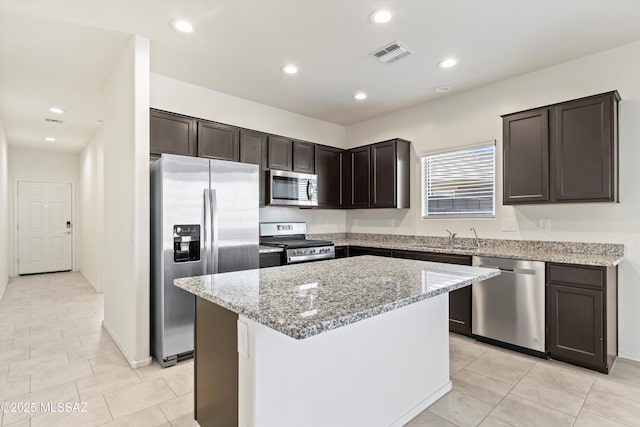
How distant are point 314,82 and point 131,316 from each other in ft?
9.59

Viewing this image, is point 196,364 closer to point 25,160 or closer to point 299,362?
point 299,362

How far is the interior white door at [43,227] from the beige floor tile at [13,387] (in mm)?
5955

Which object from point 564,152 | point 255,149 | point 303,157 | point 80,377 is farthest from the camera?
point 303,157

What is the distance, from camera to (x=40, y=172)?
7148mm

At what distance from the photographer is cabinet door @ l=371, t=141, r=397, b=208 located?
14.3 feet

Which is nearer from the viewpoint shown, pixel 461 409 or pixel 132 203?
pixel 461 409

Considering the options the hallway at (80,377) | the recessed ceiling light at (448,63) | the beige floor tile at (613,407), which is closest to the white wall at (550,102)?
the recessed ceiling light at (448,63)

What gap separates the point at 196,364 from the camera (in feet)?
6.00

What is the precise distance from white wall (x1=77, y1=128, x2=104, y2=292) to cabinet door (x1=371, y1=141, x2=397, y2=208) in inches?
168

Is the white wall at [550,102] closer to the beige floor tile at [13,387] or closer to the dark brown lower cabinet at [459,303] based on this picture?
the dark brown lower cabinet at [459,303]

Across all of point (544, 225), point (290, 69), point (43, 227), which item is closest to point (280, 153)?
point (290, 69)

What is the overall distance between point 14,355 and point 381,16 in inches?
165

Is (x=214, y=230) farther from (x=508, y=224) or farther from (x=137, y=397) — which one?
→ (x=508, y=224)

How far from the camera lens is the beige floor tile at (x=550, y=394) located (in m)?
2.14
